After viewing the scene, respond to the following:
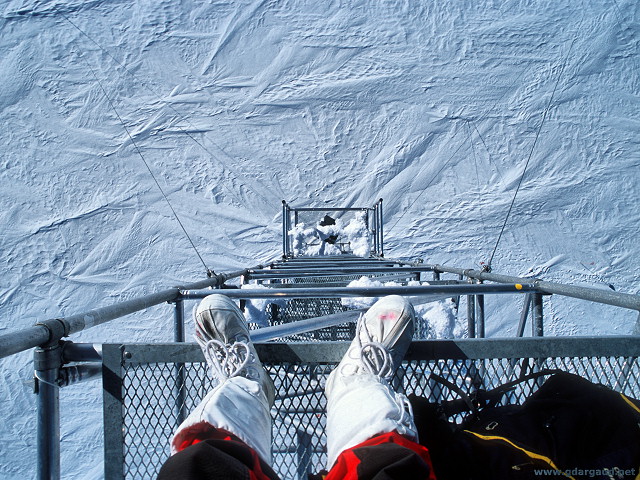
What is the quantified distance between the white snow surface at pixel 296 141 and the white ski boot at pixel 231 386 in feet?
14.3

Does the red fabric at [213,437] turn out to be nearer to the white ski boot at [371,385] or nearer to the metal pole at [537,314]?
the white ski boot at [371,385]

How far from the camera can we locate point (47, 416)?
90 cm

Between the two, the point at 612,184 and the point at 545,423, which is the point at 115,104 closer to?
the point at 545,423

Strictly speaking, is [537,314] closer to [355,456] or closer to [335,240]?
[355,456]

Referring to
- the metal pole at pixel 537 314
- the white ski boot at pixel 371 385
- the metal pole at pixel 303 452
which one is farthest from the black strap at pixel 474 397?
the metal pole at pixel 537 314

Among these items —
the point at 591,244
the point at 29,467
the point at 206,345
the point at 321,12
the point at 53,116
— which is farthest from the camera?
the point at 321,12

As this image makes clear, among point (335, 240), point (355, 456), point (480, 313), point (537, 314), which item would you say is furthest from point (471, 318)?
point (335, 240)

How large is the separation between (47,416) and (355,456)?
702 mm

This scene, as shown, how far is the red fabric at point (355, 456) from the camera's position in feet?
2.65

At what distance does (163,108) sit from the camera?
20.8 ft

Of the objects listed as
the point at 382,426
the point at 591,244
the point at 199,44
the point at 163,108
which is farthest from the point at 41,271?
the point at 591,244

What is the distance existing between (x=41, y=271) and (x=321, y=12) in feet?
19.4

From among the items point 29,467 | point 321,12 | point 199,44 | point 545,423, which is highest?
point 321,12

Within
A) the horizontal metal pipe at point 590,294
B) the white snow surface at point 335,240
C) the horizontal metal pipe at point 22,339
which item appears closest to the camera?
the horizontal metal pipe at point 22,339
